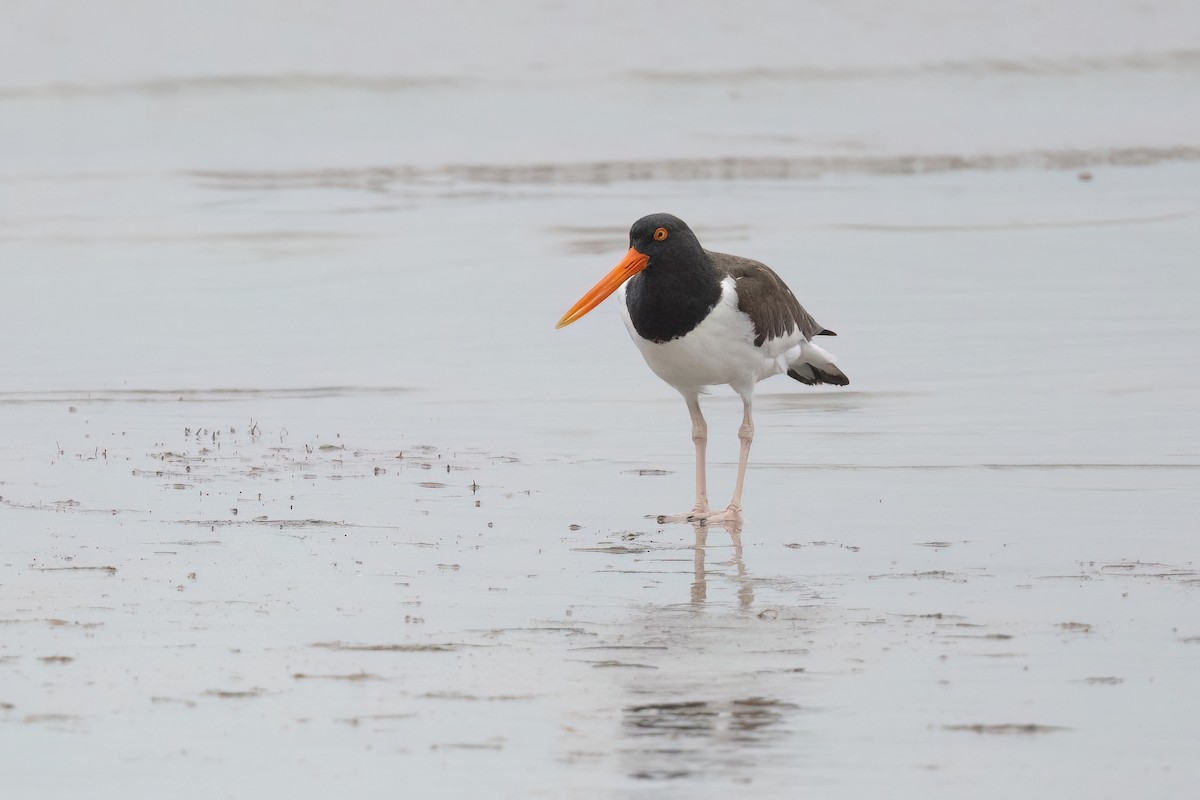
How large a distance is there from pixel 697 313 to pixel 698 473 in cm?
72

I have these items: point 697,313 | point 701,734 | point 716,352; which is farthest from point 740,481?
point 701,734

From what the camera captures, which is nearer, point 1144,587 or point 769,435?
point 1144,587

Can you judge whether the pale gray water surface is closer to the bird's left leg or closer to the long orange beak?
the bird's left leg

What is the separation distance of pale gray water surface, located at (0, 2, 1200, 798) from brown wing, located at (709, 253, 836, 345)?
714 mm

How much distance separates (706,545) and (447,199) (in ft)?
41.5

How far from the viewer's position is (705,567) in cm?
697

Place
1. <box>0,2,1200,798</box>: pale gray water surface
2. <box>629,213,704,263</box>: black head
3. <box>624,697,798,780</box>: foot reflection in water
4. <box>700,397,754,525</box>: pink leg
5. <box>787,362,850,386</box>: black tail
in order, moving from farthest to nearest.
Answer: <box>787,362,850,386</box>: black tail < <box>629,213,704,263</box>: black head < <box>700,397,754,525</box>: pink leg < <box>0,2,1200,798</box>: pale gray water surface < <box>624,697,798,780</box>: foot reflection in water

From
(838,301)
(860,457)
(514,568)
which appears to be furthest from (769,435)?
(838,301)

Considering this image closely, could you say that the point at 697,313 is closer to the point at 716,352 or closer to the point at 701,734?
the point at 716,352

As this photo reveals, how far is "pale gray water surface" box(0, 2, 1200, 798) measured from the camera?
16.2 ft

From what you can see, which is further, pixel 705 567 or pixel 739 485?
pixel 739 485

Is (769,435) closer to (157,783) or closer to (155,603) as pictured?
(155,603)

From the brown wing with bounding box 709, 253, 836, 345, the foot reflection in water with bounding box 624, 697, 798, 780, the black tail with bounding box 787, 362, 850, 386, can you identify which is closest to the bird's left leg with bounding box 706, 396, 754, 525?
the brown wing with bounding box 709, 253, 836, 345

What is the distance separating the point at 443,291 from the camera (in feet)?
46.1
